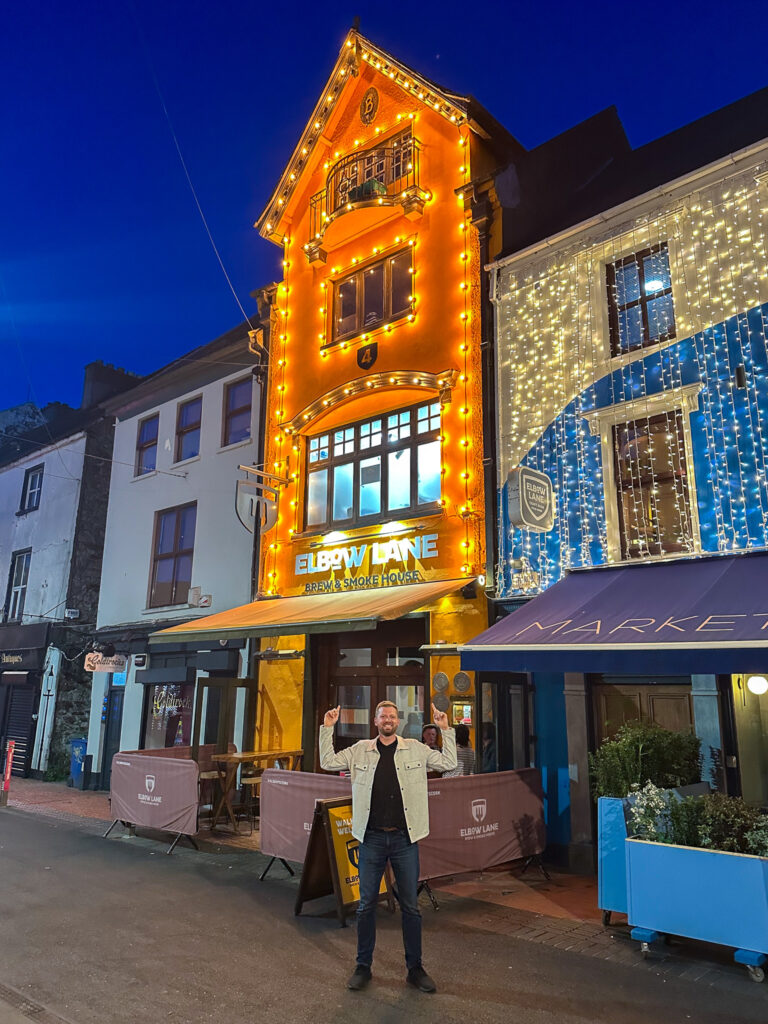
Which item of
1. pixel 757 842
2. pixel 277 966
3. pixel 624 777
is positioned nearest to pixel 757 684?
pixel 624 777

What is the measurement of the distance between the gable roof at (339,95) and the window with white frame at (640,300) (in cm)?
432

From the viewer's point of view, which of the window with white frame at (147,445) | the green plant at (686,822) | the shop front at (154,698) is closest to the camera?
the green plant at (686,822)

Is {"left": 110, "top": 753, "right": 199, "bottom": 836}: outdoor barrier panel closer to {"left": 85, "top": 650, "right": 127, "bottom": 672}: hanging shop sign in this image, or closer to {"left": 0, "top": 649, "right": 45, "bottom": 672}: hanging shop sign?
{"left": 85, "top": 650, "right": 127, "bottom": 672}: hanging shop sign

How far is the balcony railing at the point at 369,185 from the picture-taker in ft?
43.9

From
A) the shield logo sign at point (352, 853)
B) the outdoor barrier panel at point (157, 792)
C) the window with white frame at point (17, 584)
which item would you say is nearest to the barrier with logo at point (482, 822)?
the shield logo sign at point (352, 853)

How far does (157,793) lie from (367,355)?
8081mm

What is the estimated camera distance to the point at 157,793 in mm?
10602

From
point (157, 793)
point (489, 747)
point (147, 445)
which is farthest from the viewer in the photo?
point (147, 445)

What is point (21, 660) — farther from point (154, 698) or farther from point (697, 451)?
point (697, 451)

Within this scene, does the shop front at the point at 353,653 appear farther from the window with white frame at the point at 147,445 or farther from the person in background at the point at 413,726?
the window with white frame at the point at 147,445

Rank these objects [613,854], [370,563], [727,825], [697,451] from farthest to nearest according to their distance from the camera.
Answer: [370,563] < [697,451] < [613,854] < [727,825]

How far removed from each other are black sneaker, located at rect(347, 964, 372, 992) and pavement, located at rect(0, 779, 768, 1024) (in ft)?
2.60

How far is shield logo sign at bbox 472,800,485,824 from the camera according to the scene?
26.9 ft

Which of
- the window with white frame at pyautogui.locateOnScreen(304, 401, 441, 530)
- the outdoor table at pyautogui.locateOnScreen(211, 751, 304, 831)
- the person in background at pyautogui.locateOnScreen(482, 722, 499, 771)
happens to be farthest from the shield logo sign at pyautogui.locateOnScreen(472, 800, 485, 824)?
the window with white frame at pyautogui.locateOnScreen(304, 401, 441, 530)
